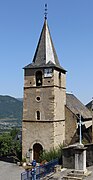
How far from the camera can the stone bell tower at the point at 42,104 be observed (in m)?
28.9

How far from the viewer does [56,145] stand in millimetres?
29047

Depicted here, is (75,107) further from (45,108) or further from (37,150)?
(37,150)

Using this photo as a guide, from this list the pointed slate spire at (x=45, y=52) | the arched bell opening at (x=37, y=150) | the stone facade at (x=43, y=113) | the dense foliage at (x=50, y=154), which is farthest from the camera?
the pointed slate spire at (x=45, y=52)

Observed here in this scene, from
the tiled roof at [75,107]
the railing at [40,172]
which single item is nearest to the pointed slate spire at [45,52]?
the tiled roof at [75,107]

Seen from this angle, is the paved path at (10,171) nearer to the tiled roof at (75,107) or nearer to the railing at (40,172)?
the railing at (40,172)

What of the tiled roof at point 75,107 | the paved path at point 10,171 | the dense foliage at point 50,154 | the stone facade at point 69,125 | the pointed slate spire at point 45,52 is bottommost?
the paved path at point 10,171

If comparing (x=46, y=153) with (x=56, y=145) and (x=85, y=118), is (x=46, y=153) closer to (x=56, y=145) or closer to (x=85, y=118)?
(x=56, y=145)

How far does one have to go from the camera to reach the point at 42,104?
29.4 m

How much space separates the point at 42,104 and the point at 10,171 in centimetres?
714

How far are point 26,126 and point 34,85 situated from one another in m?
4.21

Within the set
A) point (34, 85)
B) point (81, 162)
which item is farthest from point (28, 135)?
point (81, 162)

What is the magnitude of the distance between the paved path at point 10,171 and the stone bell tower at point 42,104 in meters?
1.95

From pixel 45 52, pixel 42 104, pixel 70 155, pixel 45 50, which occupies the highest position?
pixel 45 50

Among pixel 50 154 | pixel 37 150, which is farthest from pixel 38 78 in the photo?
pixel 50 154
